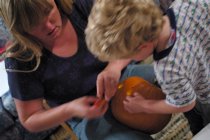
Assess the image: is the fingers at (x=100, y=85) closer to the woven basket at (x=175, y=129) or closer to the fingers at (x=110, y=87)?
the fingers at (x=110, y=87)

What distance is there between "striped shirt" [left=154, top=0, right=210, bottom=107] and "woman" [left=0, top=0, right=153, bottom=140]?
0.24 meters

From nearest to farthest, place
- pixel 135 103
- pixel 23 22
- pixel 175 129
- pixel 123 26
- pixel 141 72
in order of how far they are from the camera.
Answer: pixel 123 26
pixel 23 22
pixel 135 103
pixel 141 72
pixel 175 129

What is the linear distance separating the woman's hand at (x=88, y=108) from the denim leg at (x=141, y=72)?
0.18m

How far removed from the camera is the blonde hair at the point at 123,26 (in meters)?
0.69

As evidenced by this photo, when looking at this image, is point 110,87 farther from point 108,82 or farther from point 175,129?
point 175,129

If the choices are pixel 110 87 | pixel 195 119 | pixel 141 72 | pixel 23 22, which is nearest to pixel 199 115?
pixel 195 119

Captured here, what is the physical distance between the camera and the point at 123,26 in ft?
2.25

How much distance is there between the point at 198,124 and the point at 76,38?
0.56m

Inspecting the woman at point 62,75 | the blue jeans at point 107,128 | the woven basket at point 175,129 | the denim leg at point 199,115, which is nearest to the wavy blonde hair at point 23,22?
the woman at point 62,75

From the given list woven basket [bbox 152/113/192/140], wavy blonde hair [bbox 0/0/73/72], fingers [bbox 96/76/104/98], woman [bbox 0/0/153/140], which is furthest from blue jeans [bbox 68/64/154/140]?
woven basket [bbox 152/113/192/140]

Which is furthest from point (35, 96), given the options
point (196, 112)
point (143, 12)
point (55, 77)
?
point (196, 112)

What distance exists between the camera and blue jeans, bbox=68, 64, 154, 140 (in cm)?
98

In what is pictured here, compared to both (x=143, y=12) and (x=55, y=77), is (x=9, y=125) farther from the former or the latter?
(x=143, y=12)

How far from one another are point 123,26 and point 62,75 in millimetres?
368
